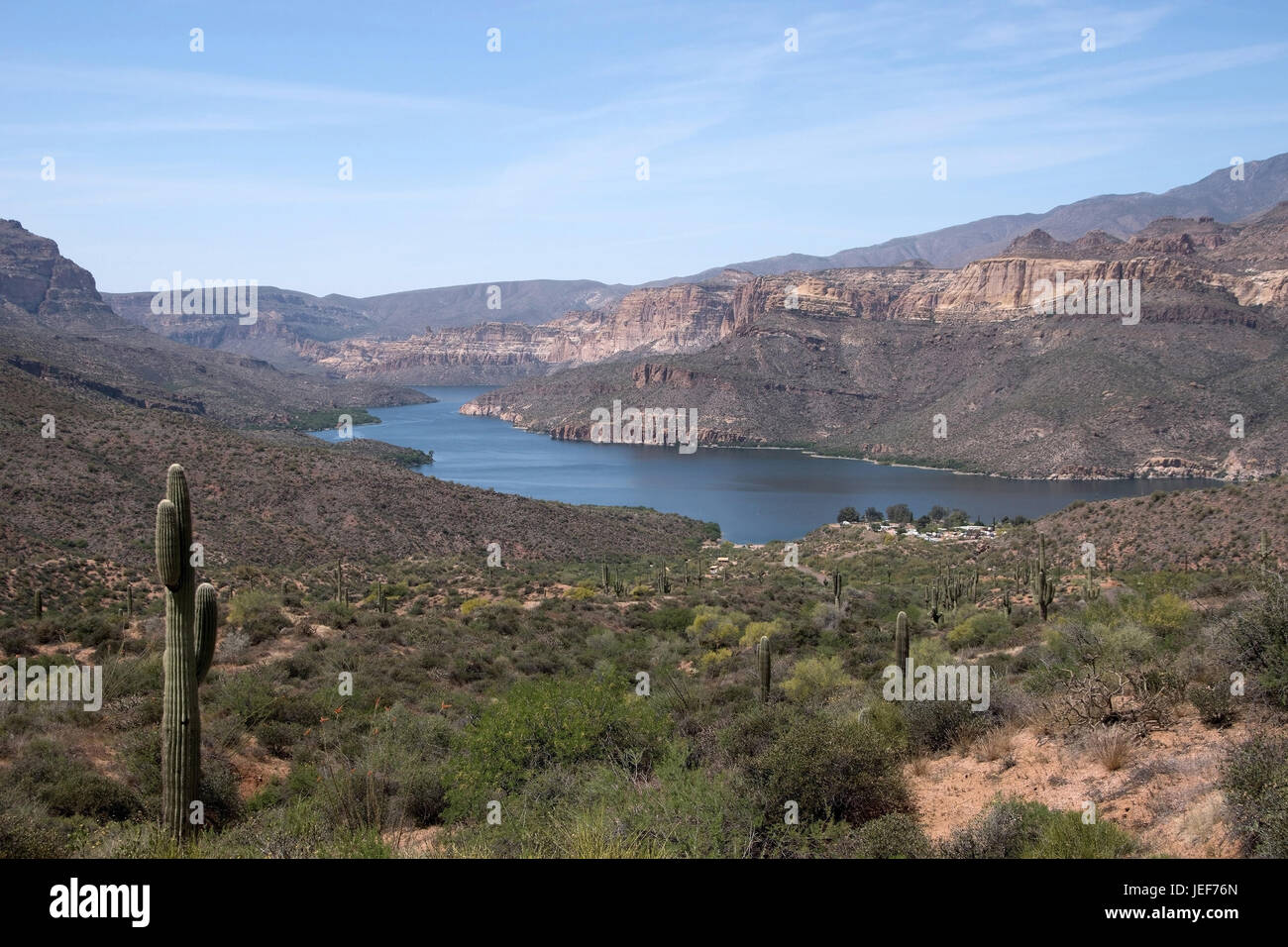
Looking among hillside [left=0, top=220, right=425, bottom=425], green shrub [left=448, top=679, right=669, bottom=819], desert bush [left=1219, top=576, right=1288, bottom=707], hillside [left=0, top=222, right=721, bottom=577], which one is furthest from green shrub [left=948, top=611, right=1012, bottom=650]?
hillside [left=0, top=220, right=425, bottom=425]

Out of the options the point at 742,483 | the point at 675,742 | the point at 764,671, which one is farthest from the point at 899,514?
the point at 675,742

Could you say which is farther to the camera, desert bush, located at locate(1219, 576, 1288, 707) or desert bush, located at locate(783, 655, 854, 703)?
desert bush, located at locate(783, 655, 854, 703)

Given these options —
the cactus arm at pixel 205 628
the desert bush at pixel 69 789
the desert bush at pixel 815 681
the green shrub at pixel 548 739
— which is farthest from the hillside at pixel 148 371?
the green shrub at pixel 548 739

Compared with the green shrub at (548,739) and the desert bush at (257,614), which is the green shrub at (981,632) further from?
the desert bush at (257,614)

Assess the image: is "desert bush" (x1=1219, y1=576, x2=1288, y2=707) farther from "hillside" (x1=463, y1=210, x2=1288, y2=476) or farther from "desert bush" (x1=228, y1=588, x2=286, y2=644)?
"hillside" (x1=463, y1=210, x2=1288, y2=476)

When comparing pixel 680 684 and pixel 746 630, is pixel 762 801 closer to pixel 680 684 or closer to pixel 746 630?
pixel 680 684
